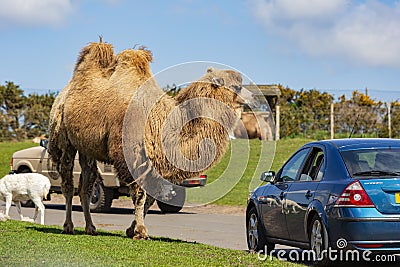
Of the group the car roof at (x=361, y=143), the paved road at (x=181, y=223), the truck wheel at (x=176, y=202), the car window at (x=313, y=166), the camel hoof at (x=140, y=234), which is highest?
the car roof at (x=361, y=143)

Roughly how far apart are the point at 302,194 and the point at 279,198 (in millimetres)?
784

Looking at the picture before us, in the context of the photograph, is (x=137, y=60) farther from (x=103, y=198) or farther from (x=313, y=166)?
(x=103, y=198)

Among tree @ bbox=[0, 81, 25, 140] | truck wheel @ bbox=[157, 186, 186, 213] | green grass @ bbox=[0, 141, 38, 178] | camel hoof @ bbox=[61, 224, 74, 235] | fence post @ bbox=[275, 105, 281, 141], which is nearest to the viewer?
camel hoof @ bbox=[61, 224, 74, 235]

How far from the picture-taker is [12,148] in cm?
3741

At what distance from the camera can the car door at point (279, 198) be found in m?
10.5

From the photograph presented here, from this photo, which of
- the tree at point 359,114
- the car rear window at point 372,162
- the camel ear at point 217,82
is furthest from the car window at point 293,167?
the tree at point 359,114

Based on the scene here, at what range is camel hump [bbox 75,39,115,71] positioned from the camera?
1448cm

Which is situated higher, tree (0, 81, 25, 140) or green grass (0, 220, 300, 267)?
tree (0, 81, 25, 140)

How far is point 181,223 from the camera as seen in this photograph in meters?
18.0

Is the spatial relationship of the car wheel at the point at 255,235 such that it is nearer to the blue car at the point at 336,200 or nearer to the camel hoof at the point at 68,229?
the blue car at the point at 336,200

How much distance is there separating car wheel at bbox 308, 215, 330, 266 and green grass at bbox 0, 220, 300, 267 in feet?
1.37

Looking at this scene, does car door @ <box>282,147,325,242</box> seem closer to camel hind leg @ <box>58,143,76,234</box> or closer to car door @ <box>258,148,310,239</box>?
car door @ <box>258,148,310,239</box>

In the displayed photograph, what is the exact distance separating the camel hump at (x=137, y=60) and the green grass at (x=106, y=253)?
3059 mm

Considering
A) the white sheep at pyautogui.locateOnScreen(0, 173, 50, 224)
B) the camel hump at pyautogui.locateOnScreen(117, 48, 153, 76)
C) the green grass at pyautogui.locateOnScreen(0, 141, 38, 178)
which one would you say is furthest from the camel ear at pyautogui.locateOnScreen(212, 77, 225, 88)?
the green grass at pyautogui.locateOnScreen(0, 141, 38, 178)
